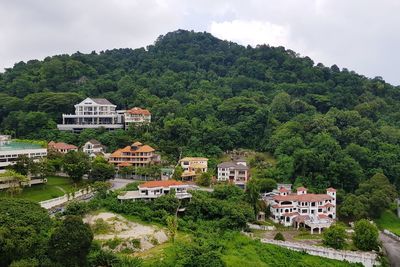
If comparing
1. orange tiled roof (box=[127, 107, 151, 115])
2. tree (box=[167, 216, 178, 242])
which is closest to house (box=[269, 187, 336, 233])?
tree (box=[167, 216, 178, 242])

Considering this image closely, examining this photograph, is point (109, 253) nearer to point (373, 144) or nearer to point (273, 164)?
point (273, 164)

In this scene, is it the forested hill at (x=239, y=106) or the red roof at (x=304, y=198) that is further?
the forested hill at (x=239, y=106)

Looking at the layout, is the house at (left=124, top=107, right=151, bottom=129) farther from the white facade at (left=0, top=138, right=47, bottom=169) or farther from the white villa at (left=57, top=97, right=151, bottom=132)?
the white facade at (left=0, top=138, right=47, bottom=169)

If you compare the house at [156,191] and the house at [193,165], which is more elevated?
the house at [193,165]

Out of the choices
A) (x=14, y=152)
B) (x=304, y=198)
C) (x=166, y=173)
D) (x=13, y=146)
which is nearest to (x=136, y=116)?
(x=166, y=173)

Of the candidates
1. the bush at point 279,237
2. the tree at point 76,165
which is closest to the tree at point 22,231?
the tree at point 76,165

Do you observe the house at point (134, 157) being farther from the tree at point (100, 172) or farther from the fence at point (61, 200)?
the fence at point (61, 200)

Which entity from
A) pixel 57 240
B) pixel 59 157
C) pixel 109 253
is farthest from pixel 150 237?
pixel 59 157
